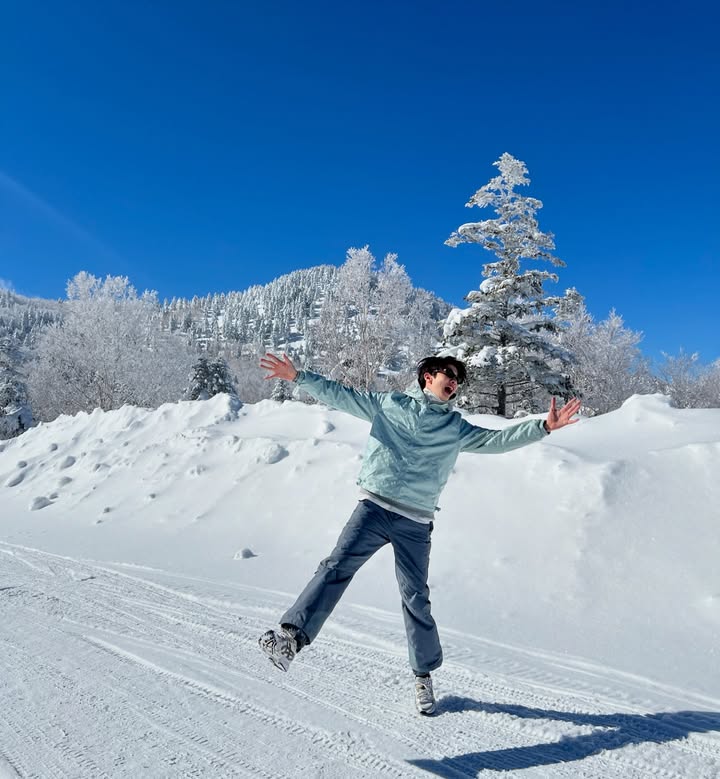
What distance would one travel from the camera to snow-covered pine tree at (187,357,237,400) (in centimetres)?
4084

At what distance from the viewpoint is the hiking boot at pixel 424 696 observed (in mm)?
2730

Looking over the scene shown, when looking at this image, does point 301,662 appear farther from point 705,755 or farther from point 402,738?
point 705,755

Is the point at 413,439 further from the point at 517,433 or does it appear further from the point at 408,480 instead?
the point at 517,433

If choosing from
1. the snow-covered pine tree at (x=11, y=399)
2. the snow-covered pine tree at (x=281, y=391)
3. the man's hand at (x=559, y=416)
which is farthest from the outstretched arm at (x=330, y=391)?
the snow-covered pine tree at (x=281, y=391)

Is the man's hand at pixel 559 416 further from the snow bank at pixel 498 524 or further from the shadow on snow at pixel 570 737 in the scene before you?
the snow bank at pixel 498 524

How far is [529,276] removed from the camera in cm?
1504

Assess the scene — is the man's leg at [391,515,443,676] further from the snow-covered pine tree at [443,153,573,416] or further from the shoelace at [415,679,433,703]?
the snow-covered pine tree at [443,153,573,416]

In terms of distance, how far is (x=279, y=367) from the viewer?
321 cm

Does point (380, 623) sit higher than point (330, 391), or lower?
lower

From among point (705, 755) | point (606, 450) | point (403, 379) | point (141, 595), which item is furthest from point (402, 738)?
point (403, 379)

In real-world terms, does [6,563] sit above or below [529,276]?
below

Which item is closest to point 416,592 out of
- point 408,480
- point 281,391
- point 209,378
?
point 408,480

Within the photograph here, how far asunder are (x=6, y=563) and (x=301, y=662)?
14.9 ft

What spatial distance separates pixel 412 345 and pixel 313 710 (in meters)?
22.6
